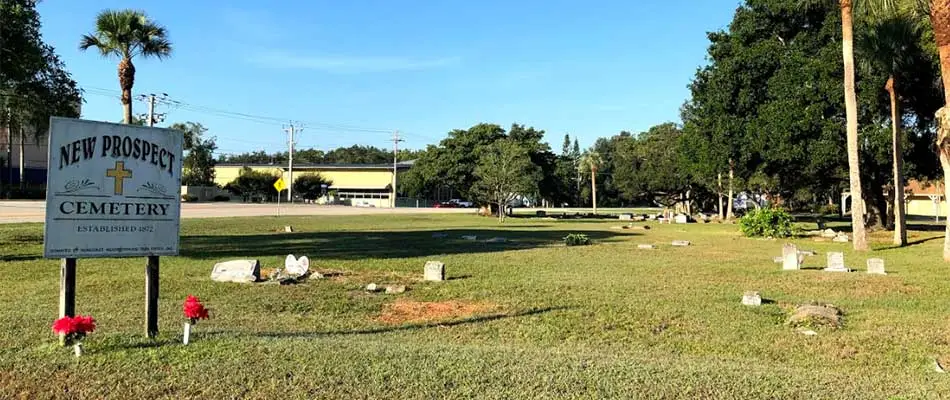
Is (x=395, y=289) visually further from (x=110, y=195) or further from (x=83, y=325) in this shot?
(x=83, y=325)

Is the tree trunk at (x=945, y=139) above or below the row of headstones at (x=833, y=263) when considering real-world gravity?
above

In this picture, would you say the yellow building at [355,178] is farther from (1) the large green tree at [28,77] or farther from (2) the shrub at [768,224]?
(1) the large green tree at [28,77]

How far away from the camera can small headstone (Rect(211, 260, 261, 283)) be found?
1212cm

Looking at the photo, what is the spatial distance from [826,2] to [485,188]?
116 feet

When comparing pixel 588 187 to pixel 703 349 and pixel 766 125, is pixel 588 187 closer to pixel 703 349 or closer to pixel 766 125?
pixel 766 125

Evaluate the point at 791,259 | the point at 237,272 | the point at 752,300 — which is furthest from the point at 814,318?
the point at 237,272

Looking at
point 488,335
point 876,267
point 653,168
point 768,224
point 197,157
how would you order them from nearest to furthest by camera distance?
point 488,335 < point 876,267 < point 768,224 < point 653,168 < point 197,157

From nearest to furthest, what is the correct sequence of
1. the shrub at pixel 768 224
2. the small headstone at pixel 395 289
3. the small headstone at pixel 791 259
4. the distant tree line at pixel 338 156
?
the small headstone at pixel 395 289, the small headstone at pixel 791 259, the shrub at pixel 768 224, the distant tree line at pixel 338 156

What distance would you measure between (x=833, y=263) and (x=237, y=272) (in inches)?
493

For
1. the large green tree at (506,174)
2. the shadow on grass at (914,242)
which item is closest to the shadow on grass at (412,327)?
the shadow on grass at (914,242)

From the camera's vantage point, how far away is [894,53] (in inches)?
899

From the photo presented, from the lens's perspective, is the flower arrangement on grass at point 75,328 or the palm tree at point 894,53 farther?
the palm tree at point 894,53

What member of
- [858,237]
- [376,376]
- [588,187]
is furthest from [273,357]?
[588,187]

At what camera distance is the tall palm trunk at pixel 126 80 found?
20219 millimetres
